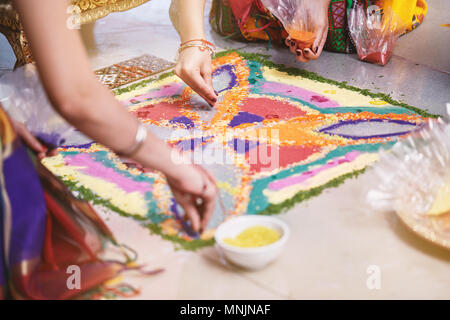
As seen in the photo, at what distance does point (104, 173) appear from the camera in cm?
142

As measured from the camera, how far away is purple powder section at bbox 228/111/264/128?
168cm

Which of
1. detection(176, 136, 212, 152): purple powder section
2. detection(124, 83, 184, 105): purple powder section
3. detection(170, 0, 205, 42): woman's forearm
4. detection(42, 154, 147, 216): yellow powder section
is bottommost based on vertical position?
detection(42, 154, 147, 216): yellow powder section

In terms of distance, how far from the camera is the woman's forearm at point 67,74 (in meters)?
0.78

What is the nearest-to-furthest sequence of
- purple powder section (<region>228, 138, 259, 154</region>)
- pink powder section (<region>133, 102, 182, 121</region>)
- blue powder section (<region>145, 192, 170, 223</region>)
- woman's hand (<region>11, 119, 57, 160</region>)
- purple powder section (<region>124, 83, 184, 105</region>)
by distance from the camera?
woman's hand (<region>11, 119, 57, 160</region>) → blue powder section (<region>145, 192, 170, 223</region>) → purple powder section (<region>228, 138, 259, 154</region>) → pink powder section (<region>133, 102, 182, 121</region>) → purple powder section (<region>124, 83, 184, 105</region>)

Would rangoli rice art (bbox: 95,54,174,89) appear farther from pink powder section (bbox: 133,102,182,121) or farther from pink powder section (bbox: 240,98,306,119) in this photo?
pink powder section (bbox: 240,98,306,119)

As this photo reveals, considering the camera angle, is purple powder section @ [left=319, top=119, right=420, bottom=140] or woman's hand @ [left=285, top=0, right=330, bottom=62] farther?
woman's hand @ [left=285, top=0, right=330, bottom=62]

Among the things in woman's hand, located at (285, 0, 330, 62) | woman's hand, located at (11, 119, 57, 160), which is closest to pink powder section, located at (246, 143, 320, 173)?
woman's hand, located at (11, 119, 57, 160)

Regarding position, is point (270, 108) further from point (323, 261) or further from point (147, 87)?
point (323, 261)

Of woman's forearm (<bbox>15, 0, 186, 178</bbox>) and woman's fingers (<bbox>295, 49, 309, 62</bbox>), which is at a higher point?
woman's forearm (<bbox>15, 0, 186, 178</bbox>)

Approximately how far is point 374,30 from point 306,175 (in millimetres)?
1119

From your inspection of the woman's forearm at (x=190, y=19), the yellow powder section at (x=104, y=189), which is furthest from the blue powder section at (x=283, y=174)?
the woman's forearm at (x=190, y=19)

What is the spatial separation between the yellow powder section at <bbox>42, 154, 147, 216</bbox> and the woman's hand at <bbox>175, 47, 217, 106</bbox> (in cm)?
51

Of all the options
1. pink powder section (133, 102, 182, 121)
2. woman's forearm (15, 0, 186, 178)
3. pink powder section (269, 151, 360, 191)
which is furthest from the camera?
pink powder section (133, 102, 182, 121)

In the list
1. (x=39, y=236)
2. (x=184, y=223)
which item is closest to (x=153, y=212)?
(x=184, y=223)
